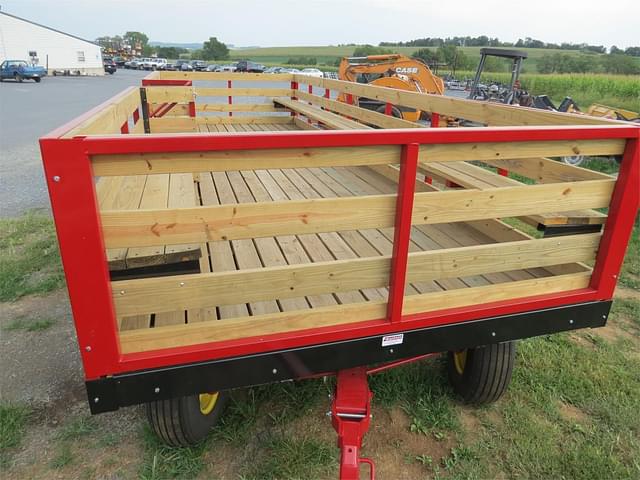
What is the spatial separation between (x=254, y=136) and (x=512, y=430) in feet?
7.87

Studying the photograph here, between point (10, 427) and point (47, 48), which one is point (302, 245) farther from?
point (47, 48)

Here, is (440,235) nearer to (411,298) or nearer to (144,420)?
(411,298)

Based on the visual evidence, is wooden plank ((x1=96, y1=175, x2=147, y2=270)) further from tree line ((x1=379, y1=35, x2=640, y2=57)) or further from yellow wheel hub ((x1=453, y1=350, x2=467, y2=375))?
tree line ((x1=379, y1=35, x2=640, y2=57))

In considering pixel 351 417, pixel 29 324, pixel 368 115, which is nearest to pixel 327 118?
pixel 368 115

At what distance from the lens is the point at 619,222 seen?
2.39m

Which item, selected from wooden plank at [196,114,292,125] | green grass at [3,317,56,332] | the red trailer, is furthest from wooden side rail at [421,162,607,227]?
wooden plank at [196,114,292,125]

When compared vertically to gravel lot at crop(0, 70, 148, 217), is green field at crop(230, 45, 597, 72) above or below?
above

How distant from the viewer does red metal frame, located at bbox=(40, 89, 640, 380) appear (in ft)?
5.38

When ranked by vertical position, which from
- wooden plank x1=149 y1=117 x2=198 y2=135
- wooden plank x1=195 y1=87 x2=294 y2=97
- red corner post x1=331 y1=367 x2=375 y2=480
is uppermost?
wooden plank x1=195 y1=87 x2=294 y2=97

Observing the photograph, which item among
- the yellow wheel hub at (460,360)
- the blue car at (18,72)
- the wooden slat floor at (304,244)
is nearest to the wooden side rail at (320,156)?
the wooden slat floor at (304,244)

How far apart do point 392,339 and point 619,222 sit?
124 centimetres

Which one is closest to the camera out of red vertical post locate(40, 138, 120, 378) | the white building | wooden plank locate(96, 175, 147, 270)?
red vertical post locate(40, 138, 120, 378)

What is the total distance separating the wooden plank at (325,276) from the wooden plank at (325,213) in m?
0.17

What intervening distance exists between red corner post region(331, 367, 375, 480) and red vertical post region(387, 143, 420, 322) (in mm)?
417
